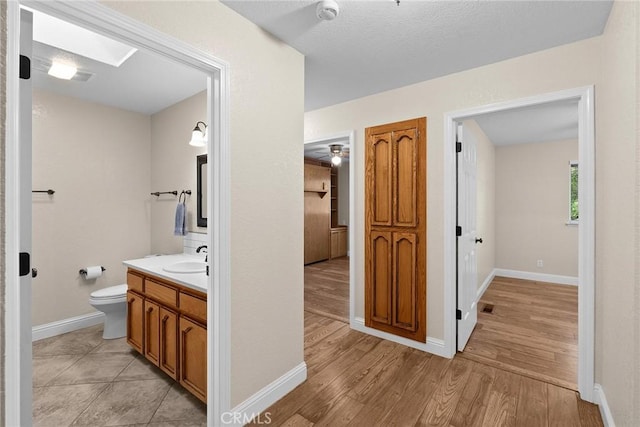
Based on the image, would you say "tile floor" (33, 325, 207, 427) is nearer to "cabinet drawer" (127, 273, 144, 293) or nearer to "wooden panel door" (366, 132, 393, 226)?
"cabinet drawer" (127, 273, 144, 293)

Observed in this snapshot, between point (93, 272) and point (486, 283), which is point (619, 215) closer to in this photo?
point (486, 283)

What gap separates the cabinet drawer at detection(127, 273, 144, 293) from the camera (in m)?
2.18

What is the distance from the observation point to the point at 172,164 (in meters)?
3.18

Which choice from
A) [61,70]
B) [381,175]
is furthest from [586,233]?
[61,70]

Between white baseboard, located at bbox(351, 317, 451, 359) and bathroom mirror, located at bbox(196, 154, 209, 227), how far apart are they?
1818 mm

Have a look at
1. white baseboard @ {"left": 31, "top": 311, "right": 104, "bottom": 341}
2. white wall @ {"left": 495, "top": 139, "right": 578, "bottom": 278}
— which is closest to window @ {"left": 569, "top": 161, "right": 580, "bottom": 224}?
white wall @ {"left": 495, "top": 139, "right": 578, "bottom": 278}

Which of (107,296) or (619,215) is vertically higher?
(619,215)

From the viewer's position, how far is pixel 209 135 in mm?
1572

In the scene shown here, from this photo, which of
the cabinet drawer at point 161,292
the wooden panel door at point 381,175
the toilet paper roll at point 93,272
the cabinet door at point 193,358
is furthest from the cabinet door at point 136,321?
the wooden panel door at point 381,175

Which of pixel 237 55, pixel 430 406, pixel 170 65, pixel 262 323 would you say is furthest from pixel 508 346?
pixel 170 65

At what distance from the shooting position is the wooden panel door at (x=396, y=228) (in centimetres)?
255

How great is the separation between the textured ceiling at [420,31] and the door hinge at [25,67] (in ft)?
3.09

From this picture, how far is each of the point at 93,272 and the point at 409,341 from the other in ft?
10.6

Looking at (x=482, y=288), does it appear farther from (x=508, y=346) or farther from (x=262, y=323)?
(x=262, y=323)
